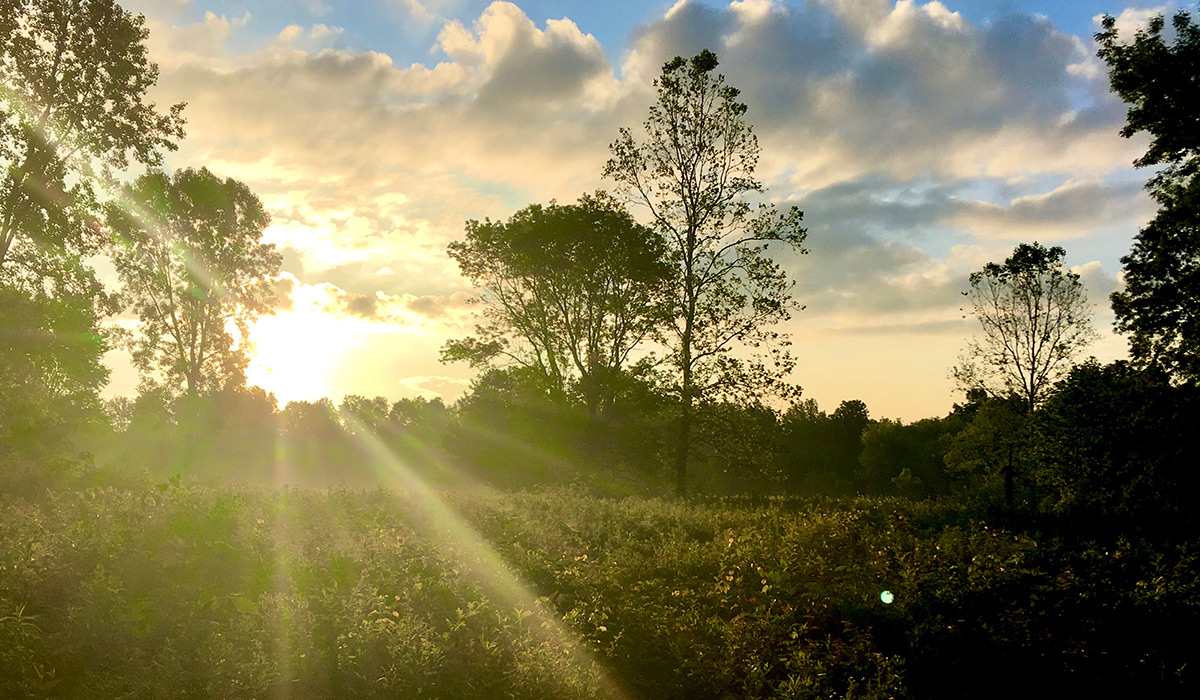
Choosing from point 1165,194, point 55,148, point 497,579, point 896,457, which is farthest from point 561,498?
point 896,457

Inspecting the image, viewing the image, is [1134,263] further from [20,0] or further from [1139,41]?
[20,0]

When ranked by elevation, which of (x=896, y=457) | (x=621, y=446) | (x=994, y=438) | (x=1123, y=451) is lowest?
(x=896, y=457)

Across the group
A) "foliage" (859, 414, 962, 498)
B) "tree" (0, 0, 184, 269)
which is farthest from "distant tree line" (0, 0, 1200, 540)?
"foliage" (859, 414, 962, 498)

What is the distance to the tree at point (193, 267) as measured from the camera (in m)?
28.7

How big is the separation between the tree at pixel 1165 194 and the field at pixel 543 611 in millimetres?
12585

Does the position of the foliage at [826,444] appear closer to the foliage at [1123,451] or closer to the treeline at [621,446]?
the treeline at [621,446]

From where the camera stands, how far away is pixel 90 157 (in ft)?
56.3

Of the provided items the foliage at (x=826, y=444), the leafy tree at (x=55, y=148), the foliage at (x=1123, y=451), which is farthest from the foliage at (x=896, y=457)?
the leafy tree at (x=55, y=148)

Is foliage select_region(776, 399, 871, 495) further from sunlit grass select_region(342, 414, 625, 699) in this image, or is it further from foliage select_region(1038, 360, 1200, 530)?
sunlit grass select_region(342, 414, 625, 699)

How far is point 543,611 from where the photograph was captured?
8.84 meters

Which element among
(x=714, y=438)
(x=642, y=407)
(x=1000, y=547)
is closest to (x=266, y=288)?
(x=642, y=407)

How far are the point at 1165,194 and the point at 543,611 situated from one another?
968 inches

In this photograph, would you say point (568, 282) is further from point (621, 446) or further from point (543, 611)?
point (543, 611)

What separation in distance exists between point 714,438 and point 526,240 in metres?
11.7
